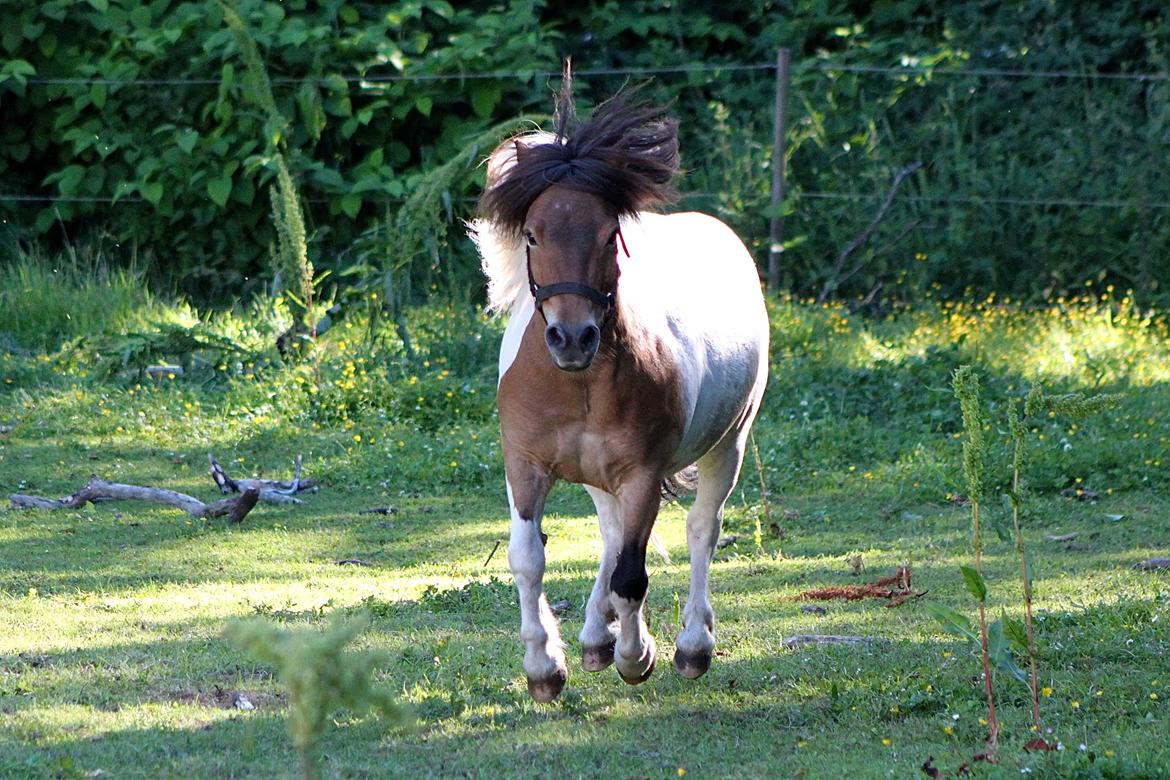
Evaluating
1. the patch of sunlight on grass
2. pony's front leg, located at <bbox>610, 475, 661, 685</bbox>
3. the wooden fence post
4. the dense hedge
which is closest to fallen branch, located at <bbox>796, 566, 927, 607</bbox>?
pony's front leg, located at <bbox>610, 475, 661, 685</bbox>

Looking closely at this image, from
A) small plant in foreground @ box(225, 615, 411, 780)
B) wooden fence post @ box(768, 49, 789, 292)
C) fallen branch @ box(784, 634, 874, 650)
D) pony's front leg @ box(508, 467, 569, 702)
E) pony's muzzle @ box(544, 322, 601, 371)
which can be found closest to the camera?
small plant in foreground @ box(225, 615, 411, 780)

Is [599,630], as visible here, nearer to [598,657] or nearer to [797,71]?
[598,657]

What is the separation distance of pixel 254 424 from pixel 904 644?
5078 millimetres

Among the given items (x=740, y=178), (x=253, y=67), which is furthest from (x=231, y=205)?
(x=740, y=178)

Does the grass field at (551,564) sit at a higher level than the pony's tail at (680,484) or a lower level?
lower

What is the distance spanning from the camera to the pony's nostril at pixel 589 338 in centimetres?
398

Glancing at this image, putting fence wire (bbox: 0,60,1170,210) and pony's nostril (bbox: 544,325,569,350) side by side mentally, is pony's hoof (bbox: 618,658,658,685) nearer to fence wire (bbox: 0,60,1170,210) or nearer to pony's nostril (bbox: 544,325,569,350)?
pony's nostril (bbox: 544,325,569,350)

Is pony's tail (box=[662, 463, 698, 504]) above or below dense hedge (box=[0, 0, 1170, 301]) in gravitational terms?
below

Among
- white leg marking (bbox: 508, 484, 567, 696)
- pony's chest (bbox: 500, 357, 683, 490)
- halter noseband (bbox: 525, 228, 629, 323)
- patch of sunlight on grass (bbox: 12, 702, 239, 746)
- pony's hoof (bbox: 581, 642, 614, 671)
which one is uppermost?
halter noseband (bbox: 525, 228, 629, 323)

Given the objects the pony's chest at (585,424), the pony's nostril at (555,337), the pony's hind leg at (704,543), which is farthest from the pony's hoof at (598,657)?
the pony's nostril at (555,337)

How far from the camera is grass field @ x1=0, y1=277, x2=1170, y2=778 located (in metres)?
4.17

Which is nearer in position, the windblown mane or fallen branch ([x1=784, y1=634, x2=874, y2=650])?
the windblown mane

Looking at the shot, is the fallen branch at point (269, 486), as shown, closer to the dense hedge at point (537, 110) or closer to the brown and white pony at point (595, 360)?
the brown and white pony at point (595, 360)

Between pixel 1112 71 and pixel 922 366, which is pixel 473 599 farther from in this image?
pixel 1112 71
